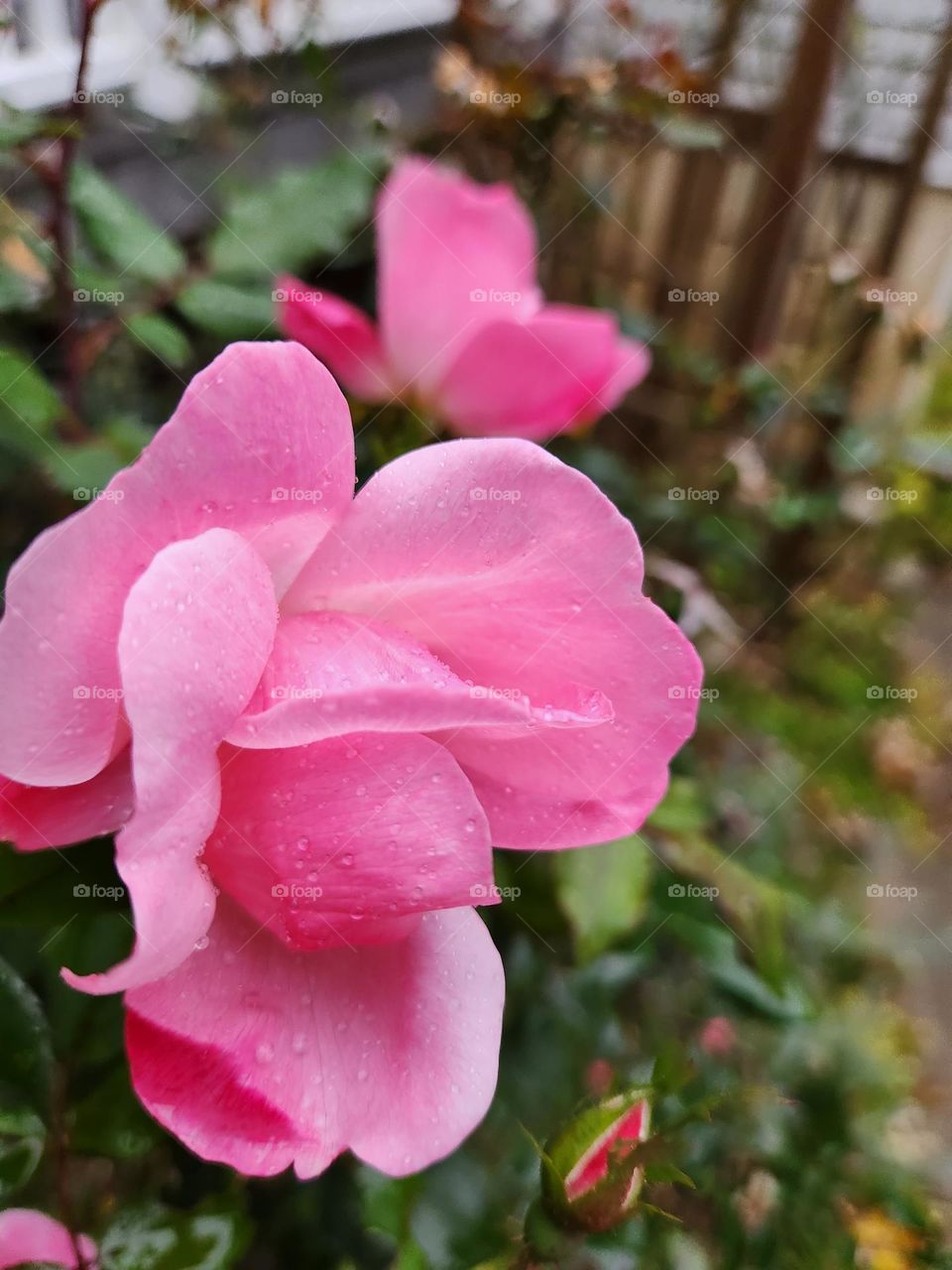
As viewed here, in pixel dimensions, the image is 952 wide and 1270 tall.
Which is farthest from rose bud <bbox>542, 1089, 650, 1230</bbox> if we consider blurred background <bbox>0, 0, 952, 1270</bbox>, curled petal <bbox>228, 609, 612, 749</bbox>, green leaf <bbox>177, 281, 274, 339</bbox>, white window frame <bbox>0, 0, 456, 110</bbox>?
white window frame <bbox>0, 0, 456, 110</bbox>

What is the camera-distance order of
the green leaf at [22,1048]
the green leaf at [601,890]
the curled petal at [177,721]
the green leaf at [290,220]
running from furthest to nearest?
Answer: the green leaf at [290,220]
the green leaf at [601,890]
the green leaf at [22,1048]
the curled petal at [177,721]

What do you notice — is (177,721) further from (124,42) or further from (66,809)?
(124,42)

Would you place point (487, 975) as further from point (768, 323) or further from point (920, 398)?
point (920, 398)

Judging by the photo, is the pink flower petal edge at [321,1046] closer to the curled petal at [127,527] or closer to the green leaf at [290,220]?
the curled petal at [127,527]

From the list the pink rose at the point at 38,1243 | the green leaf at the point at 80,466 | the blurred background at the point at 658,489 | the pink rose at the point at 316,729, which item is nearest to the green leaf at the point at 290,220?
the blurred background at the point at 658,489

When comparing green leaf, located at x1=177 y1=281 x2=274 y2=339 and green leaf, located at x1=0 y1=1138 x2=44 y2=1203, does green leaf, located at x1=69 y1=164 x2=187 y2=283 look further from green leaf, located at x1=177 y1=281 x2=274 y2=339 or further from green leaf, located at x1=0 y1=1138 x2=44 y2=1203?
green leaf, located at x1=0 y1=1138 x2=44 y2=1203

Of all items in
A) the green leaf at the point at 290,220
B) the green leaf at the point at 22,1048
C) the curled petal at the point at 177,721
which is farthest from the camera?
the green leaf at the point at 290,220
